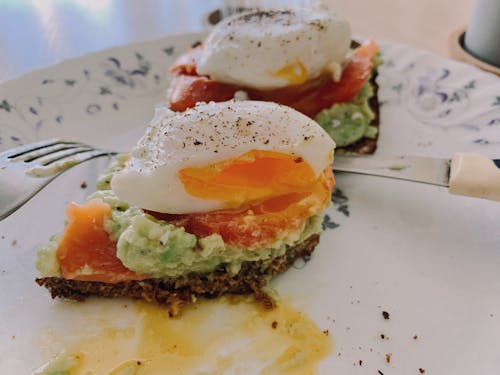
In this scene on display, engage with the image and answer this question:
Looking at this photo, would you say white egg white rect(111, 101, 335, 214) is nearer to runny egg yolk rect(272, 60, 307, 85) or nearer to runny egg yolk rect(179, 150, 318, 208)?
runny egg yolk rect(179, 150, 318, 208)

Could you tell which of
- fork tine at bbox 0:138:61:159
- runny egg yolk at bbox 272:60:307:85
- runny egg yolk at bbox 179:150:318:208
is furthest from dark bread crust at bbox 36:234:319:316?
runny egg yolk at bbox 272:60:307:85

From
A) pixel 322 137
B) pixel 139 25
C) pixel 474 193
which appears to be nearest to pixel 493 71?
pixel 474 193

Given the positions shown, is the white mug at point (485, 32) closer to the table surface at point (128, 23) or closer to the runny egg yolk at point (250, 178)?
the table surface at point (128, 23)

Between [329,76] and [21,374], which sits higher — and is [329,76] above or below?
above

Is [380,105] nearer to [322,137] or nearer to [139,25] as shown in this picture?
[322,137]

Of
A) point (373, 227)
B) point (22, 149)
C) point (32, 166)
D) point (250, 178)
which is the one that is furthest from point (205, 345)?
point (22, 149)

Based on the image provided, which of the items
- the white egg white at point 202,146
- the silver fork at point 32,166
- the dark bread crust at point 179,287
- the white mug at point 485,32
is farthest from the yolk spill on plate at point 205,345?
the white mug at point 485,32

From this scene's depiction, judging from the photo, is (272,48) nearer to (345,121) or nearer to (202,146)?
(345,121)
